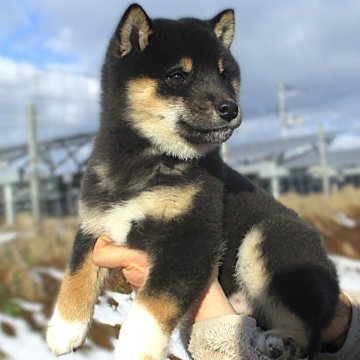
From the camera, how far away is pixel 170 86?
3.09 meters

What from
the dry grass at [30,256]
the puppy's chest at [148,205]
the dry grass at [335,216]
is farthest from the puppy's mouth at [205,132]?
the dry grass at [335,216]

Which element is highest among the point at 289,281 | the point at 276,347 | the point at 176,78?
the point at 176,78

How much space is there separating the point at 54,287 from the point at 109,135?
23.3 ft

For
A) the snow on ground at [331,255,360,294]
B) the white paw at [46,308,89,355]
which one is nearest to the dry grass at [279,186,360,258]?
the snow on ground at [331,255,360,294]

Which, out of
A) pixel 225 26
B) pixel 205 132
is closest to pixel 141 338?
pixel 205 132

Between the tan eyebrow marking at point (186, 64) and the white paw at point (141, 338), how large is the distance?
Answer: 4.23ft

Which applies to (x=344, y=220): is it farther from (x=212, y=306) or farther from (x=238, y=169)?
(x=212, y=306)

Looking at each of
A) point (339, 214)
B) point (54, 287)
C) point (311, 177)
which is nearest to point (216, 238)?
point (54, 287)

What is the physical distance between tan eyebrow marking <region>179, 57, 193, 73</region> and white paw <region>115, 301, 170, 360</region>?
4.23ft

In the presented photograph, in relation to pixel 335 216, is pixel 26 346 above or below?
above

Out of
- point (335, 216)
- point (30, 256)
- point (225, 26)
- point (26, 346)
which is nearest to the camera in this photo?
point (225, 26)

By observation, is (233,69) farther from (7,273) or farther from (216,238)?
→ (7,273)

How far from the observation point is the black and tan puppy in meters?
2.88

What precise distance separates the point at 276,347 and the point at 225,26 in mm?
1935
